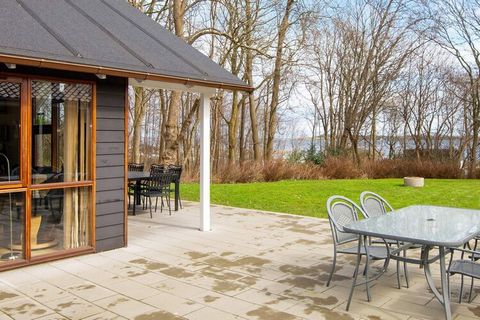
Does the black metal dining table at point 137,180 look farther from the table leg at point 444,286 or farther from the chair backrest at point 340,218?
the table leg at point 444,286

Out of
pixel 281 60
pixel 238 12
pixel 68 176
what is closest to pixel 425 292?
pixel 68 176

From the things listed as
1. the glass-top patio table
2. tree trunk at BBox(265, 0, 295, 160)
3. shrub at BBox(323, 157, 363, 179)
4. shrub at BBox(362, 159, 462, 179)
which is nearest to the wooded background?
tree trunk at BBox(265, 0, 295, 160)

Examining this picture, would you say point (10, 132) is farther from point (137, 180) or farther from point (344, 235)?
point (344, 235)

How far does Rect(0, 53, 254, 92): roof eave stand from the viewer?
Answer: 3922 millimetres

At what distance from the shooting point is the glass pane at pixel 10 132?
433cm

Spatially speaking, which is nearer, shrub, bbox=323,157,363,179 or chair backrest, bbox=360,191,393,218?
chair backrest, bbox=360,191,393,218

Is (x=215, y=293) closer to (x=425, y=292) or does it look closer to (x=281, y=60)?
(x=425, y=292)

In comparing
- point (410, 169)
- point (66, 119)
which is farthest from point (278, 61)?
point (66, 119)

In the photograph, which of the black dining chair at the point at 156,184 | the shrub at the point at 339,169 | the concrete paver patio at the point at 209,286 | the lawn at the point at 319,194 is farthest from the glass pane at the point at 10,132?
the shrub at the point at 339,169

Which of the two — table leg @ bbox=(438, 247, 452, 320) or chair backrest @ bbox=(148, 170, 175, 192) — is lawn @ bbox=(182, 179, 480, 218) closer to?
chair backrest @ bbox=(148, 170, 175, 192)

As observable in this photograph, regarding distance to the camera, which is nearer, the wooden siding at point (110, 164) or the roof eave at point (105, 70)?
the roof eave at point (105, 70)

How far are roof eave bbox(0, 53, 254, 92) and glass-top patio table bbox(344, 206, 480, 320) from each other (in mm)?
2847

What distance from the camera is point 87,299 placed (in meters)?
3.67

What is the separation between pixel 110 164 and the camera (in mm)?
5250
